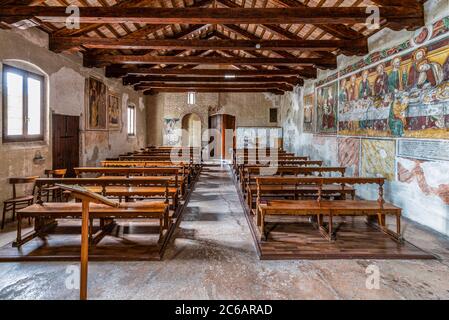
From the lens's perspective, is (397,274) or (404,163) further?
(404,163)

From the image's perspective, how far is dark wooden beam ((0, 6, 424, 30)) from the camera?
588 cm

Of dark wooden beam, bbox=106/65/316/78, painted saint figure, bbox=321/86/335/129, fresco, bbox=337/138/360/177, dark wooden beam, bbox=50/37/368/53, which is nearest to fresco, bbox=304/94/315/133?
dark wooden beam, bbox=106/65/316/78

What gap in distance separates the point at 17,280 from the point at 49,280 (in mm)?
335

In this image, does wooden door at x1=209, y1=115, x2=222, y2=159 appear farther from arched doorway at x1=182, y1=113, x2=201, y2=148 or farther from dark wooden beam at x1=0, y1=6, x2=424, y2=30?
dark wooden beam at x1=0, y1=6, x2=424, y2=30

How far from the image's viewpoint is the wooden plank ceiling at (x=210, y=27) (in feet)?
19.7

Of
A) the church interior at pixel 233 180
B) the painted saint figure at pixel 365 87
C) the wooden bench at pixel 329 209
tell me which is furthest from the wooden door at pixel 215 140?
the wooden bench at pixel 329 209

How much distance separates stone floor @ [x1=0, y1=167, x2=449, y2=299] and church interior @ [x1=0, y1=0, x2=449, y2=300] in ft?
0.07

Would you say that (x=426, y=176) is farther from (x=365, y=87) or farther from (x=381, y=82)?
(x=365, y=87)

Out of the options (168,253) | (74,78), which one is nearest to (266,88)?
(74,78)

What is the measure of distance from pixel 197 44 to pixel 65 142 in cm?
425

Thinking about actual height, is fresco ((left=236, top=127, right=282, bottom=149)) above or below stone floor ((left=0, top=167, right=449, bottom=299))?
above
